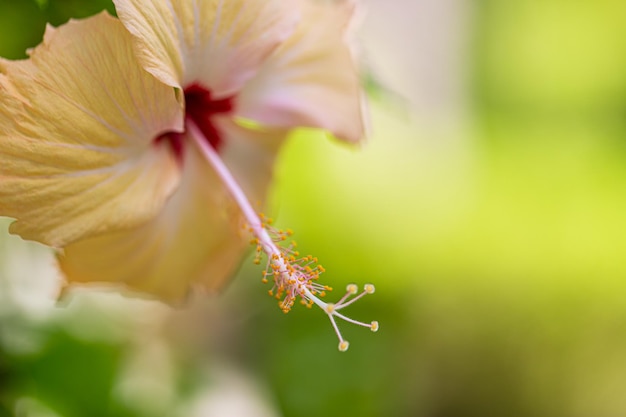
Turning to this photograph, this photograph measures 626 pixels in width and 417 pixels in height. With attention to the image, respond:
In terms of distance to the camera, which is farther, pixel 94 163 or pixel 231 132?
pixel 231 132

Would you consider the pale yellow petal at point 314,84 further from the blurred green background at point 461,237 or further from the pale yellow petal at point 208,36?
the blurred green background at point 461,237

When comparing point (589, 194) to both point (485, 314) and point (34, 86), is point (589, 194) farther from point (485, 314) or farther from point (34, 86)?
point (34, 86)

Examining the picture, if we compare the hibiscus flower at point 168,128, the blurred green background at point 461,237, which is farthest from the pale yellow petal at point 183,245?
the blurred green background at point 461,237

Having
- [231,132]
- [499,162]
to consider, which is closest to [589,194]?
[499,162]

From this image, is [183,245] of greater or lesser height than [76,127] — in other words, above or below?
below

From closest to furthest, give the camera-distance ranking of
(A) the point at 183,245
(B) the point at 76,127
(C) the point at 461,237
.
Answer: (B) the point at 76,127
(A) the point at 183,245
(C) the point at 461,237

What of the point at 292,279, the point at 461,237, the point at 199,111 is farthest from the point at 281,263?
the point at 461,237

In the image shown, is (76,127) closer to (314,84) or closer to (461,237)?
(314,84)
